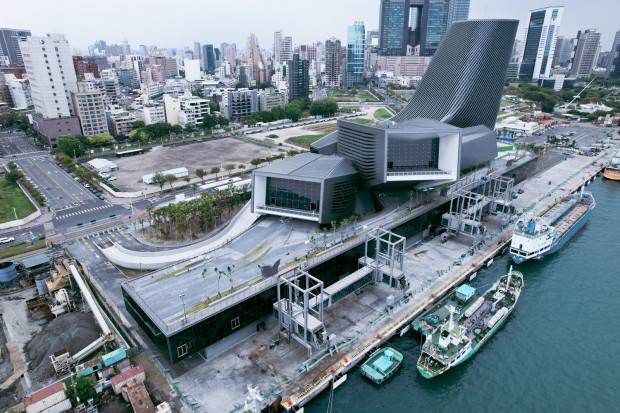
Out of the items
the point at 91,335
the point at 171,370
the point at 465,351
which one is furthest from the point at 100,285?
the point at 465,351

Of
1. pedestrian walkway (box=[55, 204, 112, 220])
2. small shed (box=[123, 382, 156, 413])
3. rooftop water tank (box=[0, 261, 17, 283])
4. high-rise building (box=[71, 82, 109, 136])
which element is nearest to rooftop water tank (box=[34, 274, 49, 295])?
rooftop water tank (box=[0, 261, 17, 283])

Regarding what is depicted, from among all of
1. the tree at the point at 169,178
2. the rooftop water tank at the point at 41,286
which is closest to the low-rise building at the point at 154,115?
the tree at the point at 169,178

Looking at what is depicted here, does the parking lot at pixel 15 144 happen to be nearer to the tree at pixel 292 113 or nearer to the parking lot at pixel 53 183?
the parking lot at pixel 53 183

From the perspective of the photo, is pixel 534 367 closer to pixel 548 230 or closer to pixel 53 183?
pixel 548 230

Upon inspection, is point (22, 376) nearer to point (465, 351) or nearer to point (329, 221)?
point (329, 221)

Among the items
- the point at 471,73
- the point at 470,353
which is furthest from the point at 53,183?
the point at 471,73

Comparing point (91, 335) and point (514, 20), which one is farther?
point (514, 20)

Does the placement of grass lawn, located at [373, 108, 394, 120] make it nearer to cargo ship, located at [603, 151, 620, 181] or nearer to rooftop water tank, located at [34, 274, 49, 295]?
cargo ship, located at [603, 151, 620, 181]
